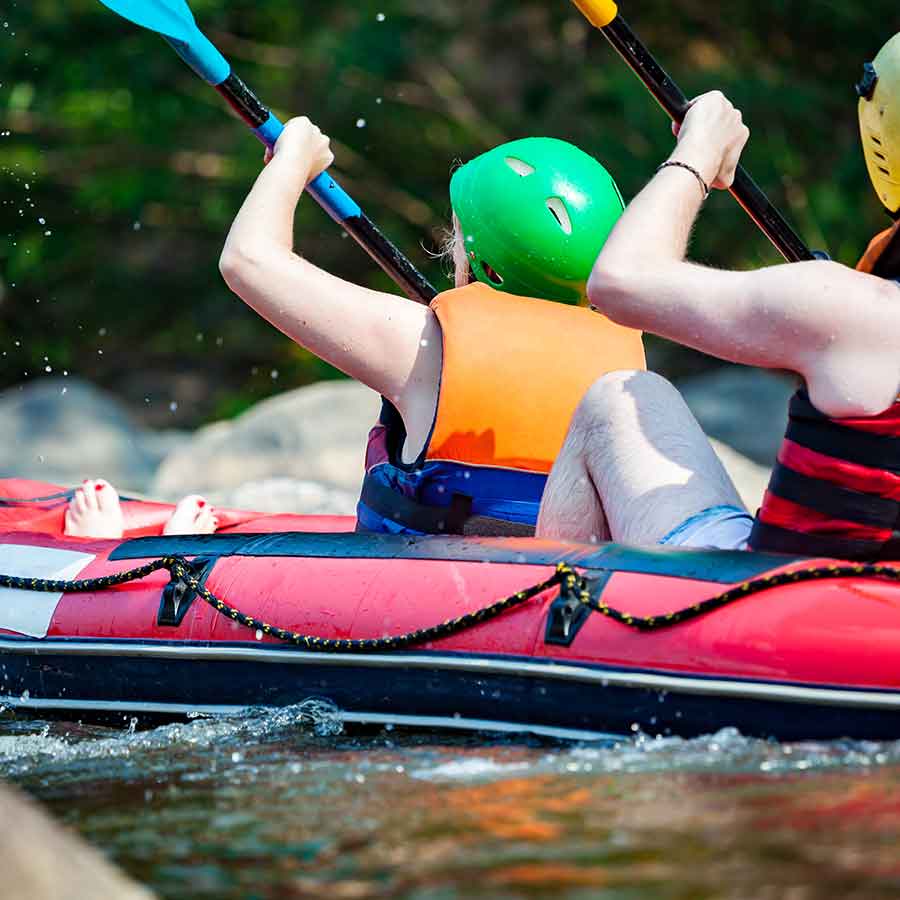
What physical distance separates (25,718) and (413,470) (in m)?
0.96

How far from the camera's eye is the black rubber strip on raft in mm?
2596

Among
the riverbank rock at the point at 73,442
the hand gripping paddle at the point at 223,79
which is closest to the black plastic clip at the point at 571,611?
the hand gripping paddle at the point at 223,79

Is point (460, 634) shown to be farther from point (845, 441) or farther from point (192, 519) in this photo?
point (192, 519)

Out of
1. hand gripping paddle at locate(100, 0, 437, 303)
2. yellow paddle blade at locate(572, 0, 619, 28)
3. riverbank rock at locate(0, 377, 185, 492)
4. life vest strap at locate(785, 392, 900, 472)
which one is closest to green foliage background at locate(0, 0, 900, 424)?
riverbank rock at locate(0, 377, 185, 492)

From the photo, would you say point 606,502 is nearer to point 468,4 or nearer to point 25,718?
point 25,718

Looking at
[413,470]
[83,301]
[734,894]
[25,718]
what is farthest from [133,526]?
[83,301]

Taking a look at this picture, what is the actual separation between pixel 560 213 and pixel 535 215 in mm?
66

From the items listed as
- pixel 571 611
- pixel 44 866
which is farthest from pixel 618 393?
pixel 44 866

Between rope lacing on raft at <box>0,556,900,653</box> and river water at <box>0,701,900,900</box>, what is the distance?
6.8 inches

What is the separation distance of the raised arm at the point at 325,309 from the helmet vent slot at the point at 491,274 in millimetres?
304

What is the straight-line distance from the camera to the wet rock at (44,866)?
1571mm

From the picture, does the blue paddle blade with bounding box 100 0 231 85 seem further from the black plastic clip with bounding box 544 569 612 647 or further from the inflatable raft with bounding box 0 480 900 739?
the black plastic clip with bounding box 544 569 612 647

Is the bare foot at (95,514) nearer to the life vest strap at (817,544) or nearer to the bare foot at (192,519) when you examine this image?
the bare foot at (192,519)

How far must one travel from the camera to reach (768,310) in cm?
238
